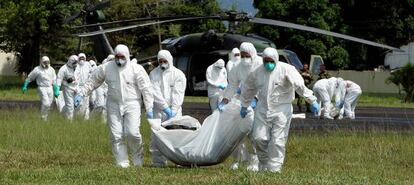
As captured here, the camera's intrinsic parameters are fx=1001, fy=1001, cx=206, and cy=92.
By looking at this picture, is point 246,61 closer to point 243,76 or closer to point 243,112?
point 243,76

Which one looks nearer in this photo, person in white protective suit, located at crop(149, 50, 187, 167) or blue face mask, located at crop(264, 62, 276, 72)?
blue face mask, located at crop(264, 62, 276, 72)

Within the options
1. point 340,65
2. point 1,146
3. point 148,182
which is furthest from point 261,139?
point 340,65

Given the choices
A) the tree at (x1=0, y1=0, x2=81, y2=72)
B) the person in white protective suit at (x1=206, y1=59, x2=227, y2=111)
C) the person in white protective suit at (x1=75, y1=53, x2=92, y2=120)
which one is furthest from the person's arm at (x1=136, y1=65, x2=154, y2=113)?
the tree at (x1=0, y1=0, x2=81, y2=72)

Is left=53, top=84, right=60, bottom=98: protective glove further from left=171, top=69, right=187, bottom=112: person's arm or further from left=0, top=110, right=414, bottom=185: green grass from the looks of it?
left=171, top=69, right=187, bottom=112: person's arm

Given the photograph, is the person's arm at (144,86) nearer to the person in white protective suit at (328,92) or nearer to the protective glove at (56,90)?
the protective glove at (56,90)

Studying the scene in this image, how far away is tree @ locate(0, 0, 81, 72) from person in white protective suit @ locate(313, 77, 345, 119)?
91.9 feet

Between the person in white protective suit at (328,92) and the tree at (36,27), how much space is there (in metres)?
28.0

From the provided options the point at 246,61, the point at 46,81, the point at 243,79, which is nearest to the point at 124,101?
the point at 243,79

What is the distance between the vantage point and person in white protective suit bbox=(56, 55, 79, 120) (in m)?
26.0

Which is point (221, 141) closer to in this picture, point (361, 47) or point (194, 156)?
point (194, 156)

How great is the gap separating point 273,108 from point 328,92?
16192mm

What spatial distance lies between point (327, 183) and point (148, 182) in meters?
2.00

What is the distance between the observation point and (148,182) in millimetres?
11203

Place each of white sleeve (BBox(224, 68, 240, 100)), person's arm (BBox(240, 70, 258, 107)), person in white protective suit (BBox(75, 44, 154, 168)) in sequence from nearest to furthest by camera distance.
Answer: person's arm (BBox(240, 70, 258, 107)) → person in white protective suit (BBox(75, 44, 154, 168)) → white sleeve (BBox(224, 68, 240, 100))
